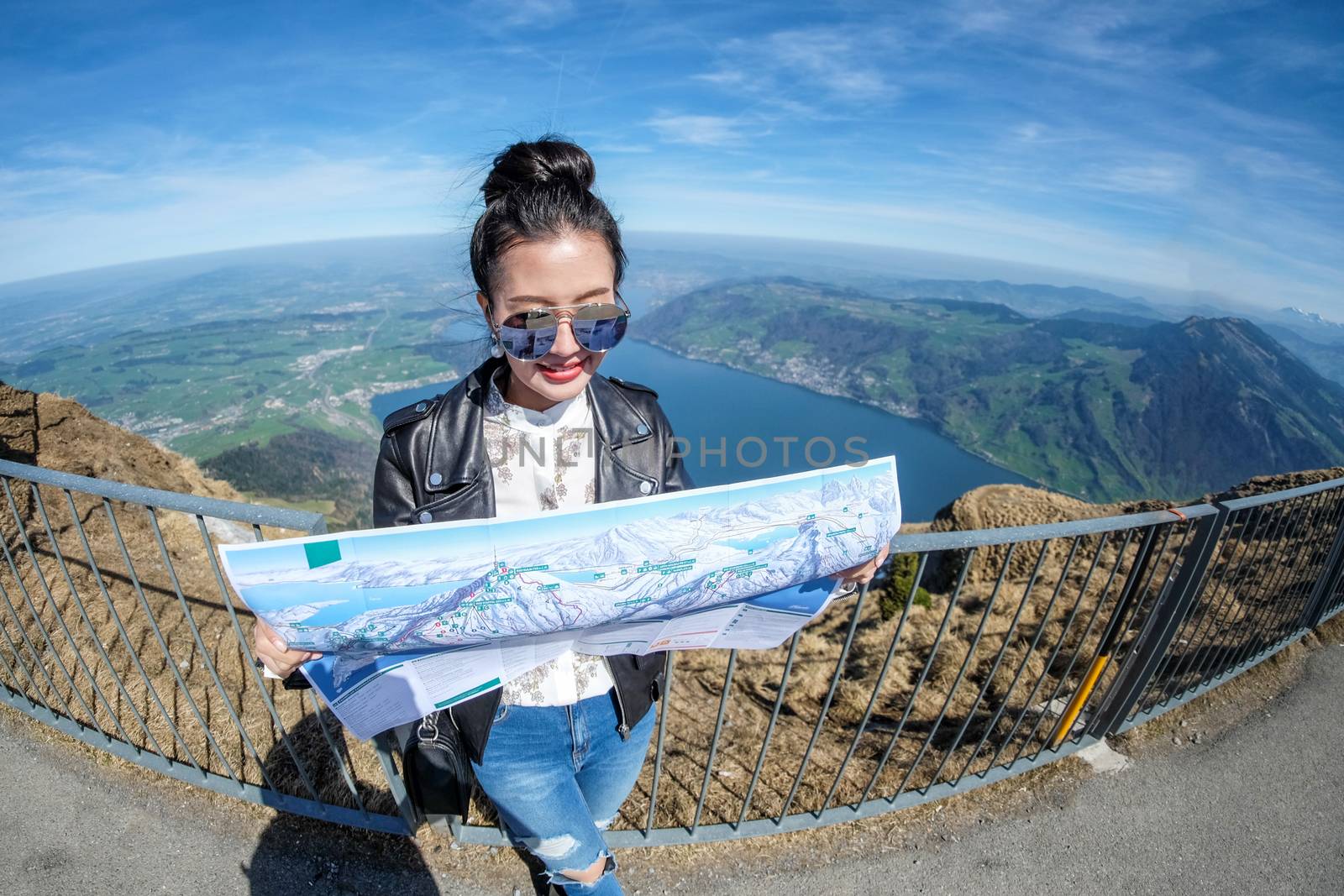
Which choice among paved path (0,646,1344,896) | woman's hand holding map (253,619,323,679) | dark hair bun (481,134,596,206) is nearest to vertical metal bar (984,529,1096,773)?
paved path (0,646,1344,896)

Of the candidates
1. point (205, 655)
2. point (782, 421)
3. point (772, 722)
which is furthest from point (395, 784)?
point (782, 421)

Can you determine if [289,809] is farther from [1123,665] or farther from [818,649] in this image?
[818,649]

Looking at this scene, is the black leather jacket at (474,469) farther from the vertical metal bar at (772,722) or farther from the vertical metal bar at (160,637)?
the vertical metal bar at (160,637)

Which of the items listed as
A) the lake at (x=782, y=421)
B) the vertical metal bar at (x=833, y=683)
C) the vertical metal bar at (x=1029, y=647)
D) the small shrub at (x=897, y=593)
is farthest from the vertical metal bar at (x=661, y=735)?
the lake at (x=782, y=421)

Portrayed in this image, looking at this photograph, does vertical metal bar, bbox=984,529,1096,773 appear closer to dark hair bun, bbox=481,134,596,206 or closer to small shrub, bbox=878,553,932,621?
dark hair bun, bbox=481,134,596,206

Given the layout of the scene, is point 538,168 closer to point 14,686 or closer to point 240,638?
point 240,638

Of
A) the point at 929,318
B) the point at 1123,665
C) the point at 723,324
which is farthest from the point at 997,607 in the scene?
the point at 929,318
